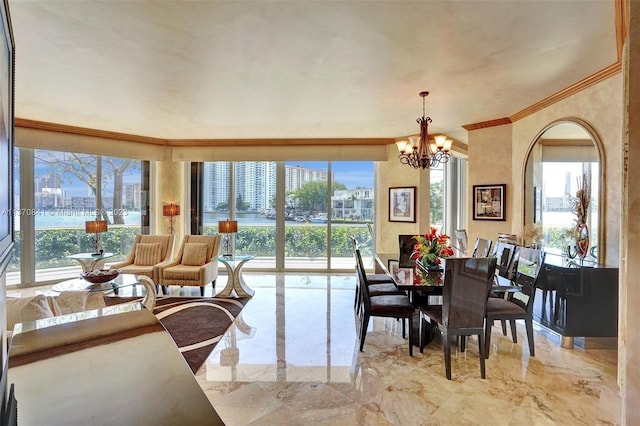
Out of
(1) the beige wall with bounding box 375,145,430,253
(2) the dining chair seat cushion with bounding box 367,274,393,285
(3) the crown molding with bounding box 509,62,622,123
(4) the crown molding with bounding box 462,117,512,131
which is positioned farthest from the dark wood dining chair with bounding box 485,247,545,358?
(1) the beige wall with bounding box 375,145,430,253

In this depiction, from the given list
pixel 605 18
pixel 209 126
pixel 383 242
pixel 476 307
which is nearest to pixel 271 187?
pixel 209 126

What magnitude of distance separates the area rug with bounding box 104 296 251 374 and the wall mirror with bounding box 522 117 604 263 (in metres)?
3.90

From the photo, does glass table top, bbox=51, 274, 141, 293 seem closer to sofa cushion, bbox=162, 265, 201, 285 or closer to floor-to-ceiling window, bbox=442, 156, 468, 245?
sofa cushion, bbox=162, 265, 201, 285

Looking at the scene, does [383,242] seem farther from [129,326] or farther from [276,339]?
[129,326]

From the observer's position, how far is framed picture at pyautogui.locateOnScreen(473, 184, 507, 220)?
15.0 ft

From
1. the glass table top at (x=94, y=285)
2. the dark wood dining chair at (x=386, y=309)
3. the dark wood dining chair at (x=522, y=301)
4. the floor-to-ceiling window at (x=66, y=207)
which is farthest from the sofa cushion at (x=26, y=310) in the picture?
the floor-to-ceiling window at (x=66, y=207)

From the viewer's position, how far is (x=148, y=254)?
17.3 feet

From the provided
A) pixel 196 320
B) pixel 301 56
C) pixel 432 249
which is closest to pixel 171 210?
pixel 196 320

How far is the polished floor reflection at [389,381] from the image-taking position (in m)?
2.18

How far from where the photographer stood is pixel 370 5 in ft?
6.78

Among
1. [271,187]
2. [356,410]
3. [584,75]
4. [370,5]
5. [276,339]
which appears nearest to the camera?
[370,5]

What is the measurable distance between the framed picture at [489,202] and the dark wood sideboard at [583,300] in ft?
4.81

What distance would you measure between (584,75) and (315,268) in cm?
514

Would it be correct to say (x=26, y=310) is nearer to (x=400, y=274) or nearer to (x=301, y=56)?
(x=301, y=56)
